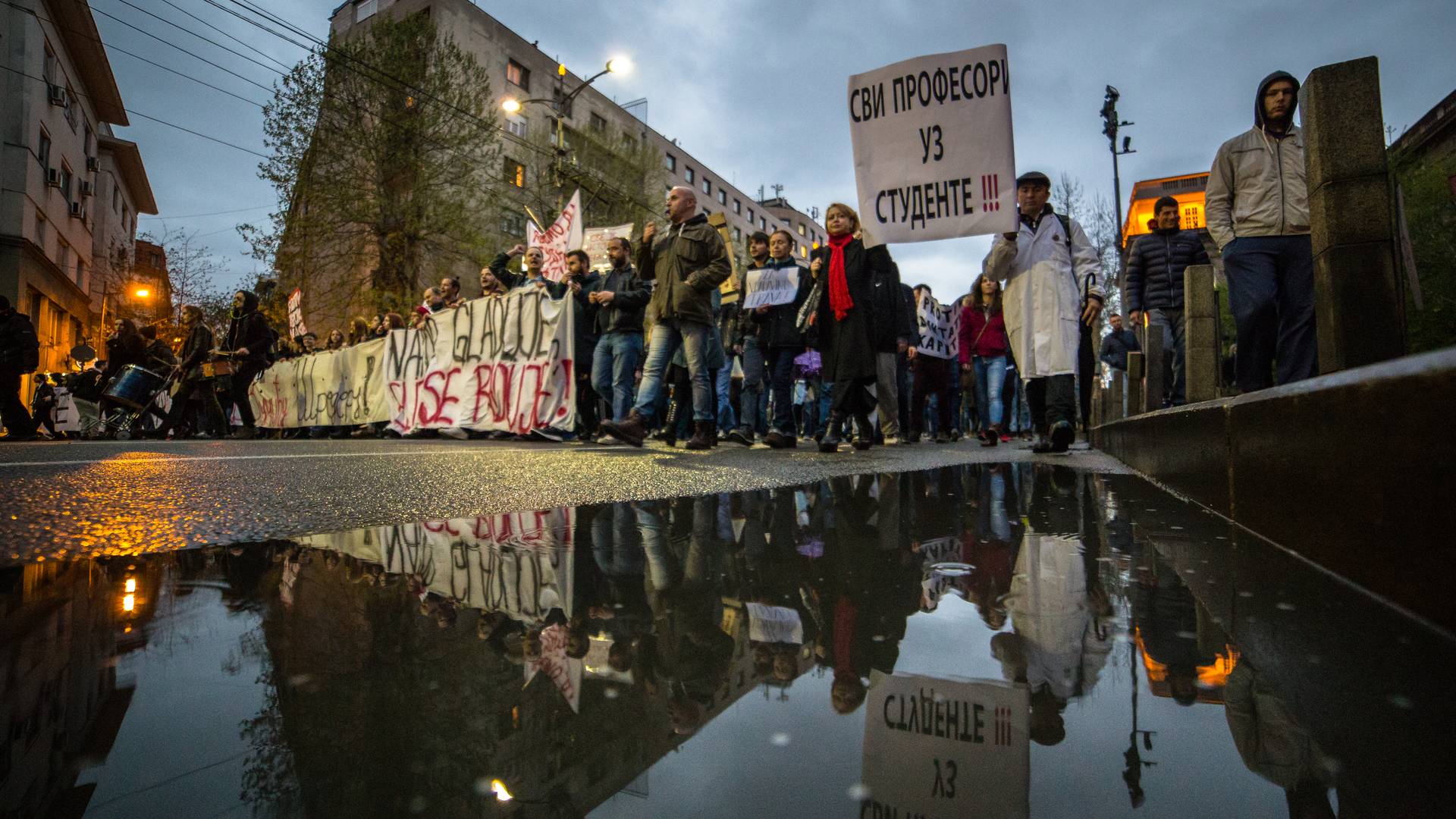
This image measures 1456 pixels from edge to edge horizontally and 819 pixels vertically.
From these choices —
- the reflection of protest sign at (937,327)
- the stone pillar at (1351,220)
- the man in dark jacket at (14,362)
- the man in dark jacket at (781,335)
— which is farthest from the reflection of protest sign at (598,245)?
the stone pillar at (1351,220)

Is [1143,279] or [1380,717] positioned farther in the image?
[1143,279]

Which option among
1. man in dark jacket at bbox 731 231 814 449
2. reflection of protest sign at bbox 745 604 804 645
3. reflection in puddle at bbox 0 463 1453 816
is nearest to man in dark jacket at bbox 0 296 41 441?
man in dark jacket at bbox 731 231 814 449

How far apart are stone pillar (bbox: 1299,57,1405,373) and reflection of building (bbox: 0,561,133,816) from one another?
241cm

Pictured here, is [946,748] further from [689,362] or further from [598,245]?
[598,245]

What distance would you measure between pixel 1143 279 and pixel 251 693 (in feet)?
27.4

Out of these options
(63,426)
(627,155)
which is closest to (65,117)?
(627,155)

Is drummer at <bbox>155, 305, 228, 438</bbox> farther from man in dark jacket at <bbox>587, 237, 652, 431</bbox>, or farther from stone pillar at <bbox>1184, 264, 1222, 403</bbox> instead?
stone pillar at <bbox>1184, 264, 1222, 403</bbox>

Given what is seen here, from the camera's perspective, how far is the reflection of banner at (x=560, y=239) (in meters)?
10.8

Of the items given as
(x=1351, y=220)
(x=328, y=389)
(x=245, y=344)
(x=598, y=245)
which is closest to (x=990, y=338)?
(x=598, y=245)

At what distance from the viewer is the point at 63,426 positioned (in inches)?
496

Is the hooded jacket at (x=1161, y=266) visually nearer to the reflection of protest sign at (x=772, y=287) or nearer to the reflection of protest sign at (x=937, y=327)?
the reflection of protest sign at (x=937, y=327)

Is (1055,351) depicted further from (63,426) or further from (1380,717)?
(63,426)

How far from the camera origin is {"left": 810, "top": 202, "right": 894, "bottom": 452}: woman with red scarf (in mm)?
6062

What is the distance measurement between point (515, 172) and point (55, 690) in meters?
34.5
